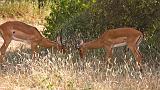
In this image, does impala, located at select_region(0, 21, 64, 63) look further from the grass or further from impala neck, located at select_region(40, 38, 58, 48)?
the grass

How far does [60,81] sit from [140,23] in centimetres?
341

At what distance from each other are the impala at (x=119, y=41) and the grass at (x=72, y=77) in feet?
2.61

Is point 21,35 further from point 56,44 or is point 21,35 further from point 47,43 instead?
point 56,44

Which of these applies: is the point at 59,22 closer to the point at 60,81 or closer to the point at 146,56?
the point at 146,56

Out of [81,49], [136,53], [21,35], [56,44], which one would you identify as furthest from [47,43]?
[136,53]

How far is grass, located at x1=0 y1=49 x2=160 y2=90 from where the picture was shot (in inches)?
282

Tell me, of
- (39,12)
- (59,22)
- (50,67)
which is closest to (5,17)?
(39,12)

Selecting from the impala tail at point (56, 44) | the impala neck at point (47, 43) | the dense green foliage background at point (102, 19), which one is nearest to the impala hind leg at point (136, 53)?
the dense green foliage background at point (102, 19)

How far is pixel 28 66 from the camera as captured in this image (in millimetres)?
8164

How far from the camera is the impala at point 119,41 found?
29.7ft

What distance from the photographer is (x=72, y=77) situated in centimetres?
749

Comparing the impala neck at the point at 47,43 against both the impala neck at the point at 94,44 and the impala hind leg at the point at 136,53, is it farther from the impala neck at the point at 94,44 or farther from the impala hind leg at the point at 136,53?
the impala hind leg at the point at 136,53

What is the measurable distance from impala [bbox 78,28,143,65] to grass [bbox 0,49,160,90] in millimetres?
795

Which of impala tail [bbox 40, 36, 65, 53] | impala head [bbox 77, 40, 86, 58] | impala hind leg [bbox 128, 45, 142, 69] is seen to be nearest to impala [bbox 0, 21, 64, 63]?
impala tail [bbox 40, 36, 65, 53]
